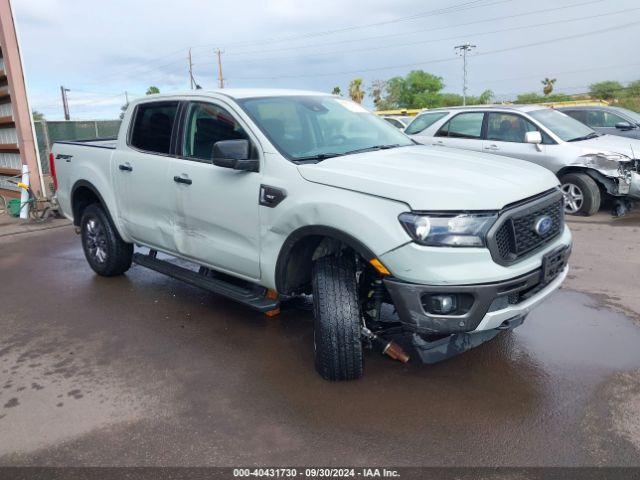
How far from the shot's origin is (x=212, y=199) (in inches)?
160

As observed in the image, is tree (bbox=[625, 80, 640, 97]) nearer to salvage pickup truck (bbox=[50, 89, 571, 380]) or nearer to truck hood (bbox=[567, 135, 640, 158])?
truck hood (bbox=[567, 135, 640, 158])

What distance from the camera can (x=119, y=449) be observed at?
293 centimetres

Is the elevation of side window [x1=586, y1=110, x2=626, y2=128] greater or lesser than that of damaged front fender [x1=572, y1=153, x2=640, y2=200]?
greater

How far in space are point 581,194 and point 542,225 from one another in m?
5.79

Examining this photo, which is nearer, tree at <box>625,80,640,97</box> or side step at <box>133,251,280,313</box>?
side step at <box>133,251,280,313</box>

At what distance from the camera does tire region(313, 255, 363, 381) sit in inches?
130

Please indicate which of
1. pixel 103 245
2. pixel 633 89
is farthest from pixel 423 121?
pixel 633 89

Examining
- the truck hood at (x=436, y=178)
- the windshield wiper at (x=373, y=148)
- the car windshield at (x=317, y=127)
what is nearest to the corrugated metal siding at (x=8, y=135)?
the car windshield at (x=317, y=127)

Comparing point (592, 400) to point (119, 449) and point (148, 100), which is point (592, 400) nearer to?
point (119, 449)

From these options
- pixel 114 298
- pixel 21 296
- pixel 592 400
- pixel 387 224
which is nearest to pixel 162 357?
pixel 114 298

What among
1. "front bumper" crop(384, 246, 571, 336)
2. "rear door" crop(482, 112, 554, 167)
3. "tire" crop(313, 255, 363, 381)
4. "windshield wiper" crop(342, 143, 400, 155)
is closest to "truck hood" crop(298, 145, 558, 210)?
"windshield wiper" crop(342, 143, 400, 155)

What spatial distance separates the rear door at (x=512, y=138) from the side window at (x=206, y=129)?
5878 mm

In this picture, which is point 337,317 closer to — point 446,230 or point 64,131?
point 446,230

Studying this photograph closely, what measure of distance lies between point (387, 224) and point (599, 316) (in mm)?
2589
